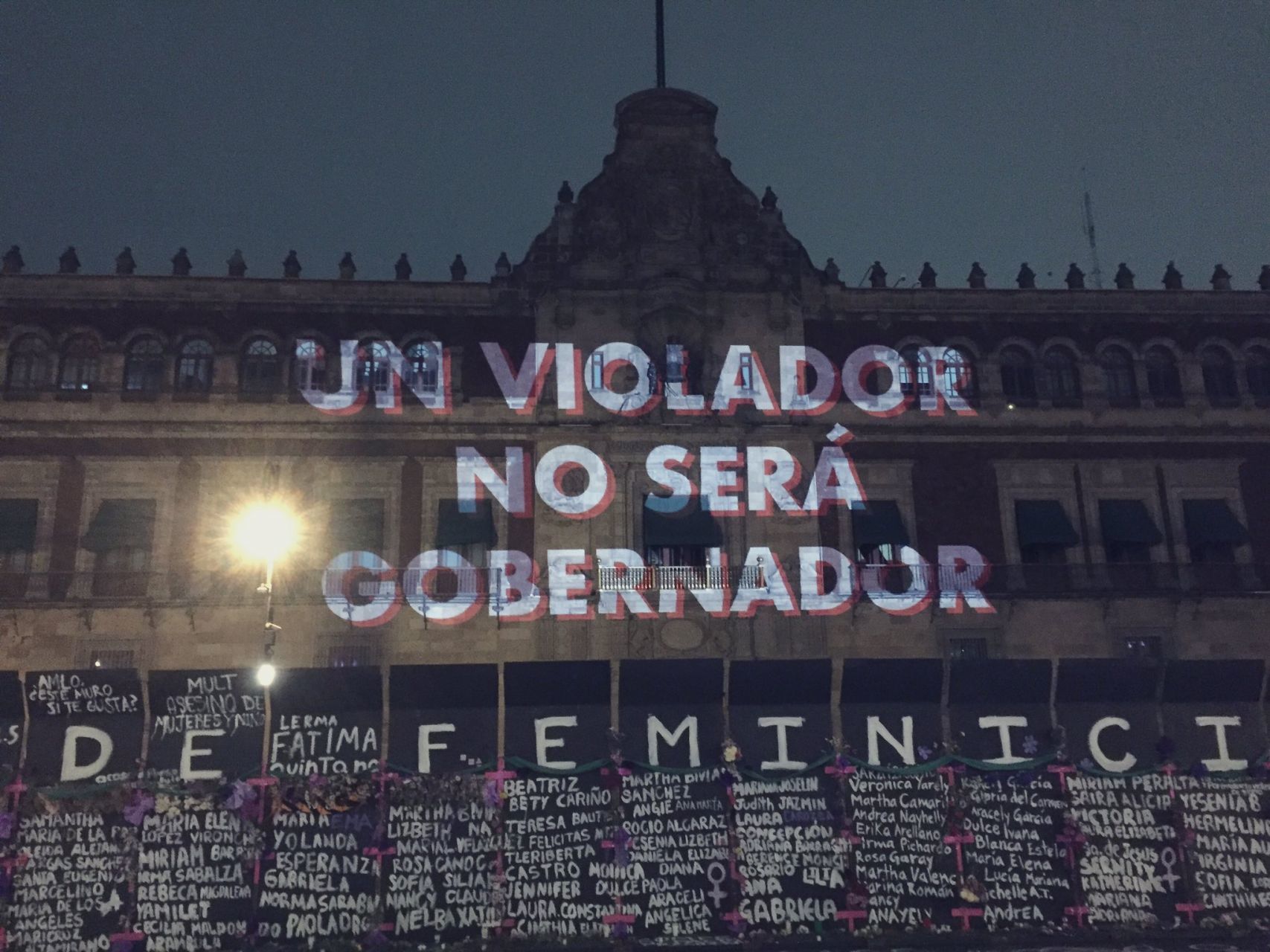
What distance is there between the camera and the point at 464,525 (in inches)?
1014

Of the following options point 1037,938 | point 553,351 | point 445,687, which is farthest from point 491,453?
point 1037,938

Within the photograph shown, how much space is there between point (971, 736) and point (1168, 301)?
16.2 meters

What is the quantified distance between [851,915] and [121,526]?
18125mm

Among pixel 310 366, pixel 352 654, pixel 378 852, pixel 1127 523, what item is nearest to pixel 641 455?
pixel 352 654

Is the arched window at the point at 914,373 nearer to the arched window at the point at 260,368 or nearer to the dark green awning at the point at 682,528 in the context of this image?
the dark green awning at the point at 682,528

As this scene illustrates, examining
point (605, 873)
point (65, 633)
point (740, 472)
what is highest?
point (740, 472)

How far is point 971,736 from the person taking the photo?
18.0 meters

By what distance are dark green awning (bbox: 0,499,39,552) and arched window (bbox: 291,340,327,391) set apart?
6562 millimetres

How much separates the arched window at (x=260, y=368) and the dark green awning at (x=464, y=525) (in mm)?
5165

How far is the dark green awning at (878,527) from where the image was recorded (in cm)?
2648

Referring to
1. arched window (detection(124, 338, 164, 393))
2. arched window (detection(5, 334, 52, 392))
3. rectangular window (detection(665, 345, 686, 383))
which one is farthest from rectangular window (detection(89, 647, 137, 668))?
rectangular window (detection(665, 345, 686, 383))

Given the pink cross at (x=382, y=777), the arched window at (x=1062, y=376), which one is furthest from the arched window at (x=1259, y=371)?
the pink cross at (x=382, y=777)

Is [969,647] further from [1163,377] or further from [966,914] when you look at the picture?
[966,914]

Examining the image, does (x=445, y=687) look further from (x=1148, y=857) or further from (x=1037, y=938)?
(x=1148, y=857)
